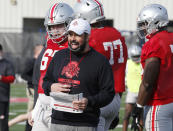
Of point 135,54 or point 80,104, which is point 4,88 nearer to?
point 135,54

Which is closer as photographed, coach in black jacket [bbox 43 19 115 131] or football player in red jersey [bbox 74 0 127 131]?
coach in black jacket [bbox 43 19 115 131]

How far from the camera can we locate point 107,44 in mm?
5254

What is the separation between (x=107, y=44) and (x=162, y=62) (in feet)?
2.26

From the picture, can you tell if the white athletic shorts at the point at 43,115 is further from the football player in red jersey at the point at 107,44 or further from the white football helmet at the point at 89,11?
the white football helmet at the point at 89,11

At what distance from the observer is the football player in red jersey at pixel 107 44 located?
17.0ft

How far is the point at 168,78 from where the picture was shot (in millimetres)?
4938

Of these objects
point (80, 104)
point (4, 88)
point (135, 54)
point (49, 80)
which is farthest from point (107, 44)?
point (135, 54)

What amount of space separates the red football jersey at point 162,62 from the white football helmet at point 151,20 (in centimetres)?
21

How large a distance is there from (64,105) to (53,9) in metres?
1.54

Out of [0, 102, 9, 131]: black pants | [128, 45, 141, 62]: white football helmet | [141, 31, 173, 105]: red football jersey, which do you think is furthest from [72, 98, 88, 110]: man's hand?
[128, 45, 141, 62]: white football helmet

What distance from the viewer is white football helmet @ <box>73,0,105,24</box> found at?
5440mm

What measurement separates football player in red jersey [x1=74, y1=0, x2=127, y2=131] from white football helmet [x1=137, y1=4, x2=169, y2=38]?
32 centimetres

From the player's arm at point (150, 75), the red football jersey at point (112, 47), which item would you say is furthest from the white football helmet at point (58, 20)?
the player's arm at point (150, 75)

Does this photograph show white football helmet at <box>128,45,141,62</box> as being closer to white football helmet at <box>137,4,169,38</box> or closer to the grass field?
the grass field
